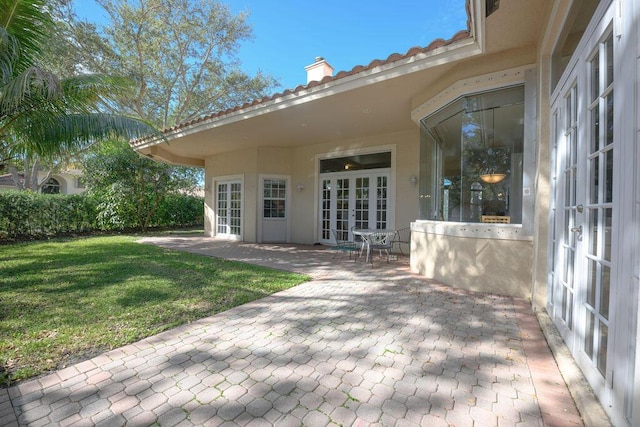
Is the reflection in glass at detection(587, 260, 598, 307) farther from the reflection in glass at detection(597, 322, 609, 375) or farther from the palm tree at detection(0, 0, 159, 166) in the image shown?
the palm tree at detection(0, 0, 159, 166)

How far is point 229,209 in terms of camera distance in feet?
35.9

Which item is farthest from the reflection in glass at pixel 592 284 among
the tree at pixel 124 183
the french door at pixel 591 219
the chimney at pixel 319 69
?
the tree at pixel 124 183

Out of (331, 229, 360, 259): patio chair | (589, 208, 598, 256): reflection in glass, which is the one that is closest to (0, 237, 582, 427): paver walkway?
(589, 208, 598, 256): reflection in glass

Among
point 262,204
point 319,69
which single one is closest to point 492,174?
point 319,69

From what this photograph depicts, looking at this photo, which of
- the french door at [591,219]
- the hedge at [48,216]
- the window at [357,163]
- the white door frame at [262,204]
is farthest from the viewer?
the white door frame at [262,204]

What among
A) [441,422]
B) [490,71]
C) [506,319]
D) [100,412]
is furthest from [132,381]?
[490,71]

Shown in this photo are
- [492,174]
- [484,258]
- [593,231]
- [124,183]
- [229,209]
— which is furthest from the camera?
[124,183]

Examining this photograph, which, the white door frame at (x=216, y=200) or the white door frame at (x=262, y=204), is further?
the white door frame at (x=216, y=200)

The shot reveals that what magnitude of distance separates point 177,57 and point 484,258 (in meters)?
16.4

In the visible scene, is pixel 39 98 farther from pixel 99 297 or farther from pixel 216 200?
pixel 216 200

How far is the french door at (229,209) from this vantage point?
10.6 metres

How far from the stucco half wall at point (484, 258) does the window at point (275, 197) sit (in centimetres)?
625

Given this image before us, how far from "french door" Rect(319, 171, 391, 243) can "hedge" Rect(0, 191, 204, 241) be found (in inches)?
326

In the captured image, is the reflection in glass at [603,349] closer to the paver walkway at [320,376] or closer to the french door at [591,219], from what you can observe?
the french door at [591,219]
